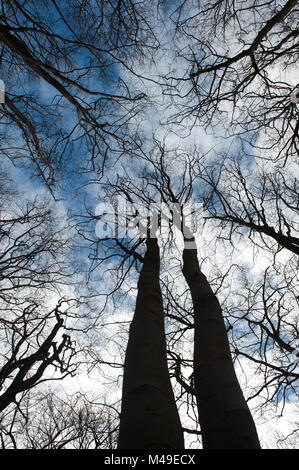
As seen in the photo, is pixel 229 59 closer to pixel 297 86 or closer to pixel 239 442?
pixel 297 86

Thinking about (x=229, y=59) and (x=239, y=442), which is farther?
(x=229, y=59)

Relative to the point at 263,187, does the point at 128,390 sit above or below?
below

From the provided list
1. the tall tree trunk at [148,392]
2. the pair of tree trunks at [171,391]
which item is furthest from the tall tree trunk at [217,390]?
the tall tree trunk at [148,392]

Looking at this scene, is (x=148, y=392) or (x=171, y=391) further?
(x=171, y=391)

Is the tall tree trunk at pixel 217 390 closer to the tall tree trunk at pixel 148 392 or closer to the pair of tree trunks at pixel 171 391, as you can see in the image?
the pair of tree trunks at pixel 171 391

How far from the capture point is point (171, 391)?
1.62m

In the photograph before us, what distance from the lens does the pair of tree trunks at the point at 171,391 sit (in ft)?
4.26

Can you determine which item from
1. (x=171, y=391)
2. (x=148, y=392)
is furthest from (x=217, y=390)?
(x=148, y=392)

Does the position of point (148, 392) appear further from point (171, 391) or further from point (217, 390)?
point (217, 390)

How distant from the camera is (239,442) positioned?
1343 millimetres

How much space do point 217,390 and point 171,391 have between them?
0.30 m

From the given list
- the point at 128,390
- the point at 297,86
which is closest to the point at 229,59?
the point at 297,86

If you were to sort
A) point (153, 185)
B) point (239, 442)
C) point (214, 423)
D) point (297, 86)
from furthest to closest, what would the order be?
point (153, 185)
point (297, 86)
point (214, 423)
point (239, 442)
